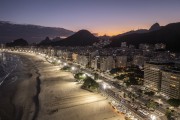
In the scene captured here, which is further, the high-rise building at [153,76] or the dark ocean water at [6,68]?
the dark ocean water at [6,68]

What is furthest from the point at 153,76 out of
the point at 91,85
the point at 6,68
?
the point at 6,68

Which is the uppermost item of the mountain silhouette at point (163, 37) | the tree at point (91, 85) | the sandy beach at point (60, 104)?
the mountain silhouette at point (163, 37)

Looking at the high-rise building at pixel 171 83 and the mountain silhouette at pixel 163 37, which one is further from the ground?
the mountain silhouette at pixel 163 37

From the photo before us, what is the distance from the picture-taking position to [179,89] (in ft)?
123

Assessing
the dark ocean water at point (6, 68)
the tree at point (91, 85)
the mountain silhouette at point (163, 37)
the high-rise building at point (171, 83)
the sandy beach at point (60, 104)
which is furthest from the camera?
the mountain silhouette at point (163, 37)

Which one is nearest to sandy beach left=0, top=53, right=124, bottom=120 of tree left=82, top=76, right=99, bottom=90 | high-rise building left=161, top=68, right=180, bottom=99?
tree left=82, top=76, right=99, bottom=90

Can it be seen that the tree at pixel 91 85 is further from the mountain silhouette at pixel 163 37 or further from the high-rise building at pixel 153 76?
the mountain silhouette at pixel 163 37

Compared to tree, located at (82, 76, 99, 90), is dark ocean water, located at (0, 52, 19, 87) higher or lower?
lower

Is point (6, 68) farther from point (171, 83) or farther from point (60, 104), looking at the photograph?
point (171, 83)

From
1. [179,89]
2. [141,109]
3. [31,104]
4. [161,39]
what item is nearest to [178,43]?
[161,39]

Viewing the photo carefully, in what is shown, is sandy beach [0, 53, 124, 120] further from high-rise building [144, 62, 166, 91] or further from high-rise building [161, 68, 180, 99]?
high-rise building [144, 62, 166, 91]

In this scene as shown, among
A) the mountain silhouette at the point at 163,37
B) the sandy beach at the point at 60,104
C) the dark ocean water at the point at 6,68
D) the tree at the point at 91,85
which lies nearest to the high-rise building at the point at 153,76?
the tree at the point at 91,85

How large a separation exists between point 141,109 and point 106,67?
38602 millimetres

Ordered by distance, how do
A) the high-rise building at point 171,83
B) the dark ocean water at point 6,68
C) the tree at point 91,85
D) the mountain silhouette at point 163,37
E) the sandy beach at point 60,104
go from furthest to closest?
the mountain silhouette at point 163,37 → the dark ocean water at point 6,68 → the tree at point 91,85 → the high-rise building at point 171,83 → the sandy beach at point 60,104
